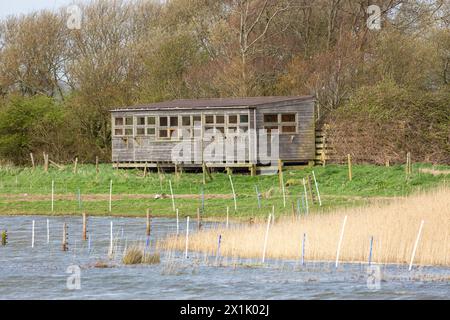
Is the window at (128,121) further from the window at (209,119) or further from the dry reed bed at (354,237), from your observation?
the dry reed bed at (354,237)

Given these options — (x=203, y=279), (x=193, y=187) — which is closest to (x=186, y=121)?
(x=193, y=187)

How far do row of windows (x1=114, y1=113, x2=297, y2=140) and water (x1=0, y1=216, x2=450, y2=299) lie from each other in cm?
2596

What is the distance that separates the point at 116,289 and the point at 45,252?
7.87 metres

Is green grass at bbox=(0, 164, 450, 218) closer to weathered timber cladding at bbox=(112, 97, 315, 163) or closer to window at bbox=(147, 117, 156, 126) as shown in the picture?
weathered timber cladding at bbox=(112, 97, 315, 163)

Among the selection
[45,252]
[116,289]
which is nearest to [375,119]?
[45,252]

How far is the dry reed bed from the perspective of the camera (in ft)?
102

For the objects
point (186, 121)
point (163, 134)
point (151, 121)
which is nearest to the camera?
point (186, 121)

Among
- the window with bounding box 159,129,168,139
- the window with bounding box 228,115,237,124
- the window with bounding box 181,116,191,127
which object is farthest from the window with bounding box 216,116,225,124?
the window with bounding box 159,129,168,139

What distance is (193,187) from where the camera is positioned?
5550cm

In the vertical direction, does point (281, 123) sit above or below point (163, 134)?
above

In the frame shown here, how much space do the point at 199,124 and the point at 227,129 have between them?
1.68 meters

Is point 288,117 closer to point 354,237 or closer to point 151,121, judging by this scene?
point 151,121

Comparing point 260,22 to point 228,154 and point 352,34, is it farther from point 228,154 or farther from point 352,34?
point 228,154
